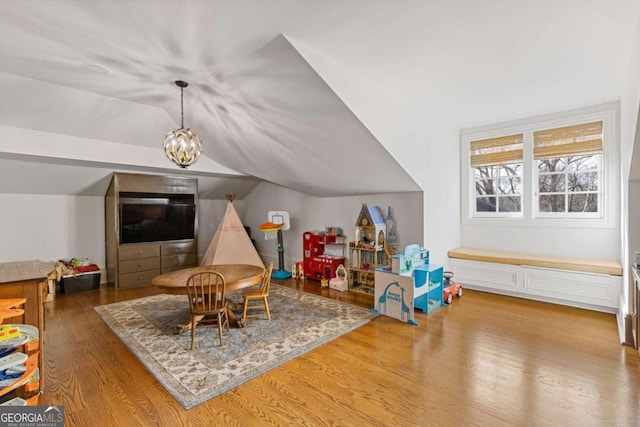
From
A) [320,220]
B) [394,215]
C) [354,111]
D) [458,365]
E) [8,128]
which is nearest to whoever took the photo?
[458,365]

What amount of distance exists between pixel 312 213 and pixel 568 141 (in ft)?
14.0

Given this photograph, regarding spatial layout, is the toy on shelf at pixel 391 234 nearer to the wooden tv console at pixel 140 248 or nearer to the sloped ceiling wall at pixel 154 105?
the sloped ceiling wall at pixel 154 105

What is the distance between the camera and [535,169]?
452cm

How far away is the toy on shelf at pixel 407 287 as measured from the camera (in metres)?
3.54

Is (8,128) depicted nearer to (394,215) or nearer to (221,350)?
(221,350)

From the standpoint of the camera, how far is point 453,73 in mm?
2928

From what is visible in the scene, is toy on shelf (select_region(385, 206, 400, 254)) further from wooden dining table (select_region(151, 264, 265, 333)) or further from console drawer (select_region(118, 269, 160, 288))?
console drawer (select_region(118, 269, 160, 288))

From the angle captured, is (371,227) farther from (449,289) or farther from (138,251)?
(138,251)

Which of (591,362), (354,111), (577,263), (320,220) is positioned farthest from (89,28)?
(577,263)

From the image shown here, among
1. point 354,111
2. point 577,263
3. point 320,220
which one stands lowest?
point 577,263

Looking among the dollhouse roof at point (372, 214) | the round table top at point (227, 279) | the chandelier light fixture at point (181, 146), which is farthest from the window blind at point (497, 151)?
the chandelier light fixture at point (181, 146)

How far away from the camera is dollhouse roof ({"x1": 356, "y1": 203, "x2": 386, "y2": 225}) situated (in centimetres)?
471

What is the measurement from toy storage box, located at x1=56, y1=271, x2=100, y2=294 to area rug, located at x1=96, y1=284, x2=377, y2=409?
132 cm

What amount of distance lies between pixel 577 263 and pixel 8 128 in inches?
290
